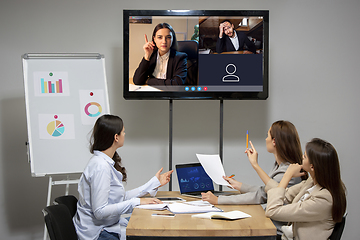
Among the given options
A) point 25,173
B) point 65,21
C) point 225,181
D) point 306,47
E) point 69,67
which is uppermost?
point 65,21

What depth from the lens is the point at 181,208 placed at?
1825 mm

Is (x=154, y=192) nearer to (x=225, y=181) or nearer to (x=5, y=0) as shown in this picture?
(x=225, y=181)

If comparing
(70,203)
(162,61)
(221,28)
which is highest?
(221,28)

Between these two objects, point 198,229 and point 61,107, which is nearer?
point 198,229

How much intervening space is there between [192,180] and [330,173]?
98 cm

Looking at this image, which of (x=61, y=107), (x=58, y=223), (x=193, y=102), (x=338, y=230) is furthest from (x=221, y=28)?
(x=58, y=223)

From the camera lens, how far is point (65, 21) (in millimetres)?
3271

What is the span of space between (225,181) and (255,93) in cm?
101

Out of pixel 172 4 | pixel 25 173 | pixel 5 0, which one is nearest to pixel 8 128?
pixel 25 173

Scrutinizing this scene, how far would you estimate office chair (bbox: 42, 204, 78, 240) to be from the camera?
158cm

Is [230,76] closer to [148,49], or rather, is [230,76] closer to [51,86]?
[148,49]

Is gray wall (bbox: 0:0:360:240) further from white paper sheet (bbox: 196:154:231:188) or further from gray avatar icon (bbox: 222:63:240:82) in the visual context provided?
white paper sheet (bbox: 196:154:231:188)

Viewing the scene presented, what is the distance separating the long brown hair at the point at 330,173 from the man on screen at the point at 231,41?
4.54ft

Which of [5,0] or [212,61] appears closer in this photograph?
[212,61]
